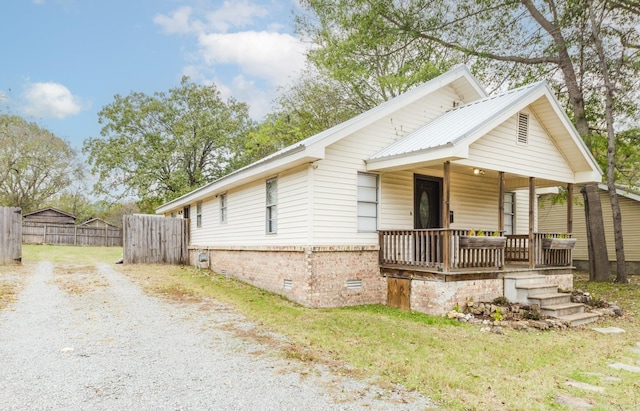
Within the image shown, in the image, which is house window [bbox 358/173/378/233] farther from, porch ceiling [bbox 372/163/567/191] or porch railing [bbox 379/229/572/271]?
porch ceiling [bbox 372/163/567/191]

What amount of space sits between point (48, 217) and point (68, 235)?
826 centimetres

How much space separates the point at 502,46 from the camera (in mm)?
16328

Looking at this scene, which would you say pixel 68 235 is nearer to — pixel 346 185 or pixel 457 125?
pixel 346 185

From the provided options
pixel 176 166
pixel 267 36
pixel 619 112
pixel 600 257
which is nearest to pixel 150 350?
pixel 600 257

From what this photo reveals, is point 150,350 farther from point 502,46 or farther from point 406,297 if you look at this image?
point 502,46

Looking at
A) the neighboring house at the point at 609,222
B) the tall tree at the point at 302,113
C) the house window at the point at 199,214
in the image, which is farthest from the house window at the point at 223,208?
the neighboring house at the point at 609,222

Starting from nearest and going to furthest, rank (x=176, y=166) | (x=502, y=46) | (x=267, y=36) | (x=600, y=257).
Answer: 1. (x=600, y=257)
2. (x=502, y=46)
3. (x=176, y=166)
4. (x=267, y=36)

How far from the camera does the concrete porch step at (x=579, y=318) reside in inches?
343

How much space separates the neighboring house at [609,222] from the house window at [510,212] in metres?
5.32

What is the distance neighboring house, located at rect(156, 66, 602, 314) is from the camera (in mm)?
9250

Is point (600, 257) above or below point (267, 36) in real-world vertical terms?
below

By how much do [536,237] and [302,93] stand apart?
59.1ft

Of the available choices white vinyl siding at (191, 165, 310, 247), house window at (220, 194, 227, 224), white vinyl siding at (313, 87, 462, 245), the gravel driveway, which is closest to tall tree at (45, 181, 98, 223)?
white vinyl siding at (191, 165, 310, 247)

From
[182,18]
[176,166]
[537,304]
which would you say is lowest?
[537,304]
